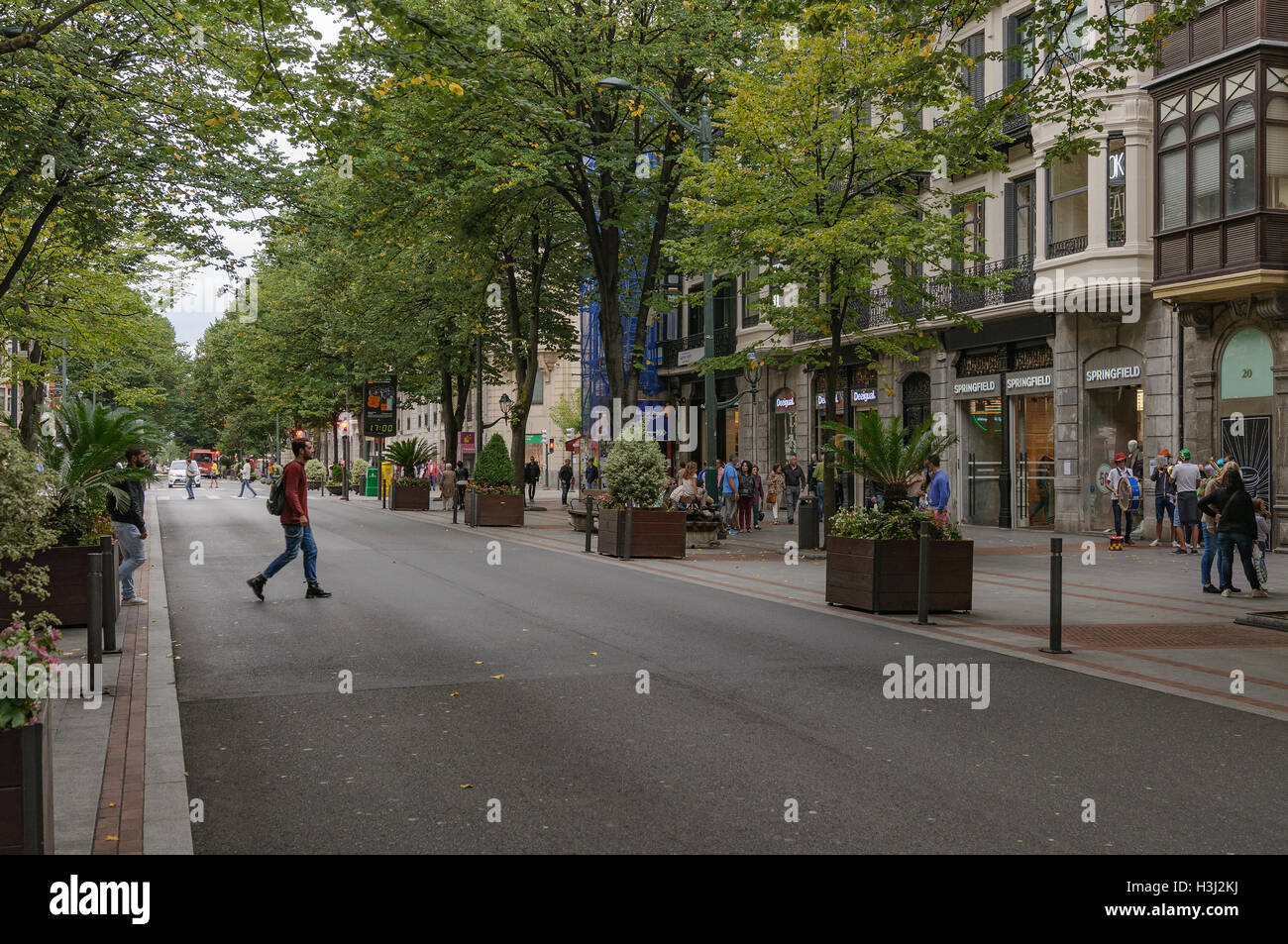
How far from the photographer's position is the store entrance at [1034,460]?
91.9 ft

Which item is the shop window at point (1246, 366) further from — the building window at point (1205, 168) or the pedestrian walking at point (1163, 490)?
the building window at point (1205, 168)

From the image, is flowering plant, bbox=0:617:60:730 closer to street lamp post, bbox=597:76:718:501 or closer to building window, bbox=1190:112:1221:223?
street lamp post, bbox=597:76:718:501

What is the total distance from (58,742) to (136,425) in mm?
6254

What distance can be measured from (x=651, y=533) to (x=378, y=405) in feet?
91.3

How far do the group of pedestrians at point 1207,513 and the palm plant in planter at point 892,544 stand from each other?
12.4 ft

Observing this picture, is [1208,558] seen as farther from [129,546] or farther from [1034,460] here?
[1034,460]

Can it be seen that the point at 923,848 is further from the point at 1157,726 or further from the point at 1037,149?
the point at 1037,149

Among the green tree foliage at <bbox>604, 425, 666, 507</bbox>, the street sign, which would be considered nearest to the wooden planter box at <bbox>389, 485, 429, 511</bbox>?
the street sign

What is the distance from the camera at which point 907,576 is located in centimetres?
1260

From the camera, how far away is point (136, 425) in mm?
12109

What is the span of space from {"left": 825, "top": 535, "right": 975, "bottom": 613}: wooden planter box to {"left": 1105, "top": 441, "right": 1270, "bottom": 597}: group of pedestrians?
4.03 meters

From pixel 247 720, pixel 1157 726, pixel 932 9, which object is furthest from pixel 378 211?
pixel 1157 726

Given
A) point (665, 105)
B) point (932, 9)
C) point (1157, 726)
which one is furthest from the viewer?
point (665, 105)

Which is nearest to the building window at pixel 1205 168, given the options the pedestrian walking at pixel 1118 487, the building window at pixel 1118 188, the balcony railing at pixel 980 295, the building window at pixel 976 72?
the building window at pixel 1118 188
